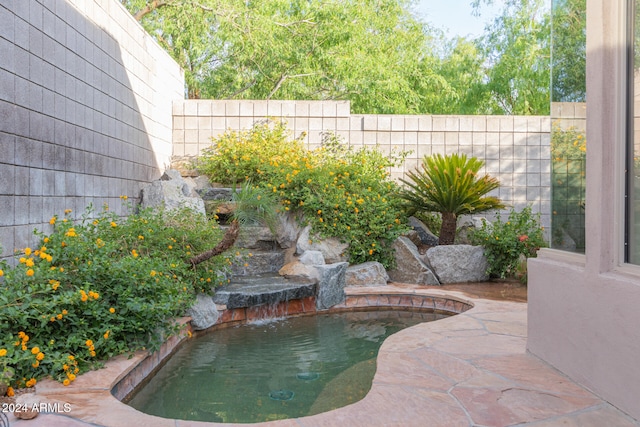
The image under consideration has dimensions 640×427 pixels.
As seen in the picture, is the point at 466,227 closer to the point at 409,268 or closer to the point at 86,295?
the point at 409,268

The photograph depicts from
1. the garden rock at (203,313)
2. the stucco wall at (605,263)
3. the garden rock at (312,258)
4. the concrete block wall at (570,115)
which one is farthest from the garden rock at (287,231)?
the stucco wall at (605,263)

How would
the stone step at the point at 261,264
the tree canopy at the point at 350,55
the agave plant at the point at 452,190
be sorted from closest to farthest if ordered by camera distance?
the stone step at the point at 261,264 → the agave plant at the point at 452,190 → the tree canopy at the point at 350,55

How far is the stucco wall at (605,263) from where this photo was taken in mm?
2240

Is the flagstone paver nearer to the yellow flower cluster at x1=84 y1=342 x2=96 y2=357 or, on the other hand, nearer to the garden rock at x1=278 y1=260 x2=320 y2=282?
the yellow flower cluster at x1=84 y1=342 x2=96 y2=357

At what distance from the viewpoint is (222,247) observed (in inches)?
167

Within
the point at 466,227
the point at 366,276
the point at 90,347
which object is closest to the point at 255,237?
the point at 366,276

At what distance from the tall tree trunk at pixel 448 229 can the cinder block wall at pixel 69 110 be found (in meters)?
3.72

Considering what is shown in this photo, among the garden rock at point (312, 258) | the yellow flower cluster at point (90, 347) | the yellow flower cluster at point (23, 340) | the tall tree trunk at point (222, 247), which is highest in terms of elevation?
the tall tree trunk at point (222, 247)

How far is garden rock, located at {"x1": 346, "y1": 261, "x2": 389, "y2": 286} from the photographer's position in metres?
5.89

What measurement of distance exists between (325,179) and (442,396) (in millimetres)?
4152

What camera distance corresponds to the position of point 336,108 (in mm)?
7754

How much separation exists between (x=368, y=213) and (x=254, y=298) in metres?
2.17

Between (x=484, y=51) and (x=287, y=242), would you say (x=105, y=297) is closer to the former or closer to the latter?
(x=287, y=242)

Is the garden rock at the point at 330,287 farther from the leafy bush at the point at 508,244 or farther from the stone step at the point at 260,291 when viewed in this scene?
the leafy bush at the point at 508,244
